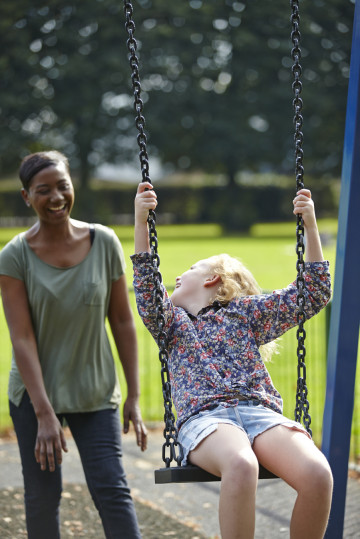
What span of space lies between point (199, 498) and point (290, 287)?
225 cm

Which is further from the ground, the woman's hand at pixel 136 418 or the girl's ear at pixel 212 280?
the girl's ear at pixel 212 280

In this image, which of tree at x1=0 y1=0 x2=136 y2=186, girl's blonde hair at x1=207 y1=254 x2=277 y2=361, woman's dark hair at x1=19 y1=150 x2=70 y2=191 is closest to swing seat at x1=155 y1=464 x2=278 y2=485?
girl's blonde hair at x1=207 y1=254 x2=277 y2=361

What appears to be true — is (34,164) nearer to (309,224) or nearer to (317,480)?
(309,224)

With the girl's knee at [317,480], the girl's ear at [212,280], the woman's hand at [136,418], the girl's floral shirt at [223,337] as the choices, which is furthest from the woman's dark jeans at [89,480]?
the girl's knee at [317,480]

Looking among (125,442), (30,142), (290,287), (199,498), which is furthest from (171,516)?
(30,142)

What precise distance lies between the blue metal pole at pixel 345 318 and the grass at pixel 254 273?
2.44 meters

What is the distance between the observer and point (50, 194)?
9.04 feet

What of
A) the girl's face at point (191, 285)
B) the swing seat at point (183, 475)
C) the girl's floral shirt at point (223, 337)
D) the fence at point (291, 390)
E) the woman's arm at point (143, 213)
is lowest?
the fence at point (291, 390)

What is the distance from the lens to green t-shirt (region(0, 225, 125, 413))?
2.75 meters

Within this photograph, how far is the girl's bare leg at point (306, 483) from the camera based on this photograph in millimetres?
2238

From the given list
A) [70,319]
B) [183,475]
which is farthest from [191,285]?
[183,475]

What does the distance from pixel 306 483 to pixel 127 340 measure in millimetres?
1025

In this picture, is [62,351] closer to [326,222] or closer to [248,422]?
[248,422]

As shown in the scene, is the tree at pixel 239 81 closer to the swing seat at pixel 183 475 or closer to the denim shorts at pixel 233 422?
the denim shorts at pixel 233 422
